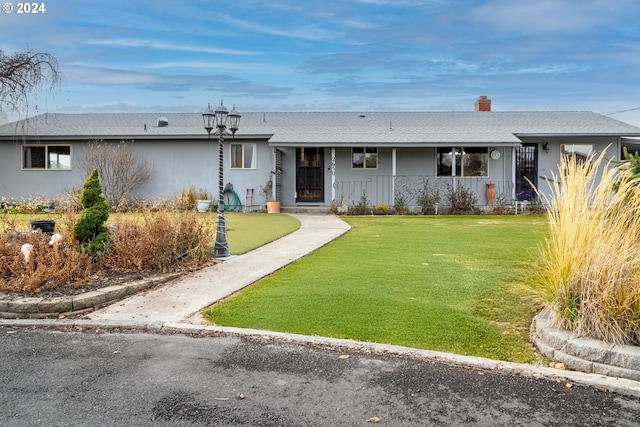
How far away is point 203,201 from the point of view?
61.5 feet

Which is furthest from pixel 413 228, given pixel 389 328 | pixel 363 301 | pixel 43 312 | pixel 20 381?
pixel 20 381

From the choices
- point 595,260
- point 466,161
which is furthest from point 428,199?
point 595,260

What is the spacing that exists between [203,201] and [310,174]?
14.5 feet

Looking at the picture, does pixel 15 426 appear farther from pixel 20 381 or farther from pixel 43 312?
pixel 43 312

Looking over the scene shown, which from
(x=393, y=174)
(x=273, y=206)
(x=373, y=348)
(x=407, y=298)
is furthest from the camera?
(x=393, y=174)

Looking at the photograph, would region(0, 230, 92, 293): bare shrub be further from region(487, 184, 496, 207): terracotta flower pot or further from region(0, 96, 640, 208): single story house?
region(487, 184, 496, 207): terracotta flower pot

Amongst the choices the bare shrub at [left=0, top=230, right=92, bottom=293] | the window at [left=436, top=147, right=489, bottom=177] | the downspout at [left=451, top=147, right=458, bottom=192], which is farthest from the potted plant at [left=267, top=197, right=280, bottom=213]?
the bare shrub at [left=0, top=230, right=92, bottom=293]

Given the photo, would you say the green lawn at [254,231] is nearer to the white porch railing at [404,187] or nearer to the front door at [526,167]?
the white porch railing at [404,187]

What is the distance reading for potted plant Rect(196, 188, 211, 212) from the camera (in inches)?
733

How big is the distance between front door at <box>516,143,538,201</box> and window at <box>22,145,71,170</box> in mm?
18188

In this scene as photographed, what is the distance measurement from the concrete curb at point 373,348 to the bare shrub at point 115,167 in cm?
1451

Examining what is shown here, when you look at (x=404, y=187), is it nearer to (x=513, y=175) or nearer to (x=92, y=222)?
(x=513, y=175)

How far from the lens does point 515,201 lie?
18.3 m

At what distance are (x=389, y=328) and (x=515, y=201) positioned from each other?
1512 cm
